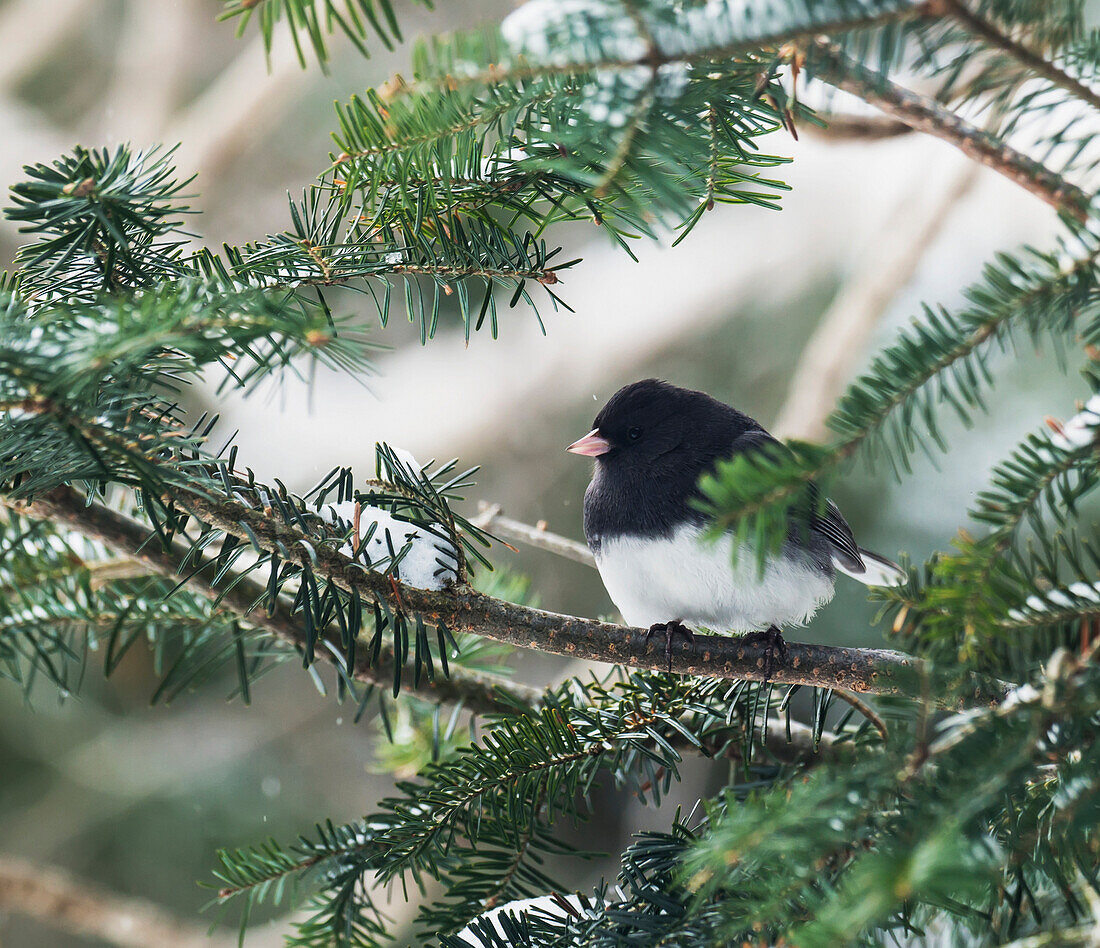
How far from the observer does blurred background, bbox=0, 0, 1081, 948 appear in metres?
2.31

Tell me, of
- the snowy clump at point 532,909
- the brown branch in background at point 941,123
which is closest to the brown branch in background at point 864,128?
the brown branch in background at point 941,123

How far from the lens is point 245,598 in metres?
0.75

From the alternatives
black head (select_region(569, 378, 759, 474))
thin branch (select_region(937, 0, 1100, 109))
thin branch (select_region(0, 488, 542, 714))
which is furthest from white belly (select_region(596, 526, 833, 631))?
thin branch (select_region(937, 0, 1100, 109))

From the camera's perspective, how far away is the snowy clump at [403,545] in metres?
0.69

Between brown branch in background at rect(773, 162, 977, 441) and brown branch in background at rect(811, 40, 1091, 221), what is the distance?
3.76ft

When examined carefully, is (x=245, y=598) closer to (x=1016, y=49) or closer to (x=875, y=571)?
(x=1016, y=49)

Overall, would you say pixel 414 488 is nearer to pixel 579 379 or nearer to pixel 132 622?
pixel 132 622

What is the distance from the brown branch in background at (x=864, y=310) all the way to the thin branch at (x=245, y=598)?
3.48 ft

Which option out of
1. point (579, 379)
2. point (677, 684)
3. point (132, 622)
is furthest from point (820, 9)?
point (579, 379)

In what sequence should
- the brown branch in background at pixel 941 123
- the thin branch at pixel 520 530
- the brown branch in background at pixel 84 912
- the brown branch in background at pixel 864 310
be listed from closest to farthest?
1. the brown branch in background at pixel 941 123
2. the thin branch at pixel 520 530
3. the brown branch in background at pixel 84 912
4. the brown branch in background at pixel 864 310

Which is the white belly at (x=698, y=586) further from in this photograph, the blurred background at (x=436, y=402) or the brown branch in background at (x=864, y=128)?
the blurred background at (x=436, y=402)

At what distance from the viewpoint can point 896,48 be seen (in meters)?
0.42

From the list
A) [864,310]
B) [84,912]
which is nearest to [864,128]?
[864,310]

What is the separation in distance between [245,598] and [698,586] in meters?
0.52
